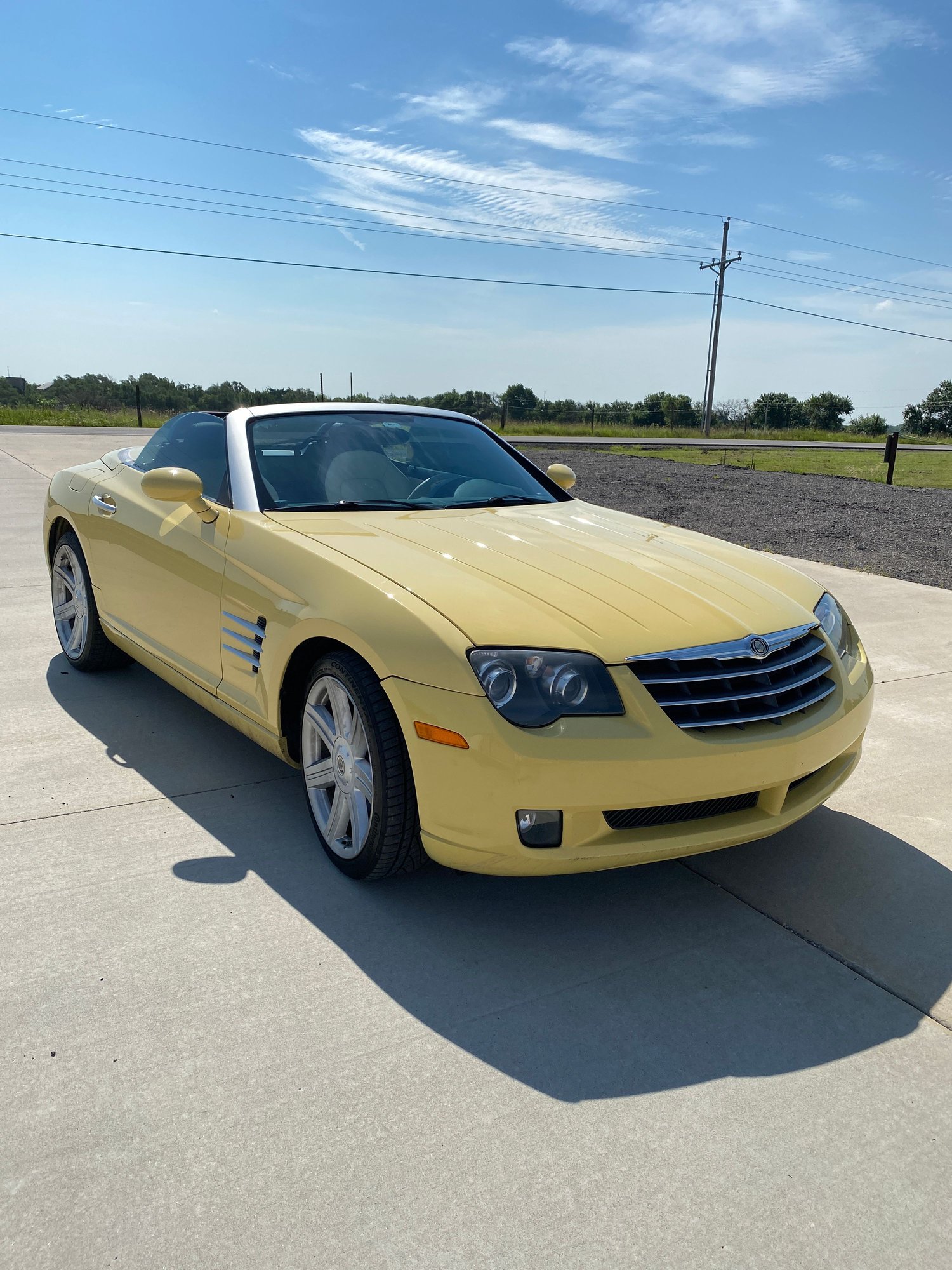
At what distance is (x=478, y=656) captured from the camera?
250 centimetres

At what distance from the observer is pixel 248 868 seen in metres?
3.03

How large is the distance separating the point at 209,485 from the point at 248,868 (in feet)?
5.11

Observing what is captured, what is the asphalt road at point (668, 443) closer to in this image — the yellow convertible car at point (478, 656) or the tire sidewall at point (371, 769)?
the yellow convertible car at point (478, 656)

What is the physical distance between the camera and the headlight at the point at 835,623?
3.18 metres

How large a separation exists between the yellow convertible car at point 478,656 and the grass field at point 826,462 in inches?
625

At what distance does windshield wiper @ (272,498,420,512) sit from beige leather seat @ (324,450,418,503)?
0.02 m

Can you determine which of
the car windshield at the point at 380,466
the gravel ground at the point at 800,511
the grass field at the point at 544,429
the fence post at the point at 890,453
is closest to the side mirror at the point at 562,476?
the car windshield at the point at 380,466

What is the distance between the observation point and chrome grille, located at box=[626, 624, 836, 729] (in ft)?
8.42

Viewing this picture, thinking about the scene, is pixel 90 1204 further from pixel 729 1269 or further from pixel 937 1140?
pixel 937 1140

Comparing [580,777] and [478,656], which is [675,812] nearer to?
[580,777]

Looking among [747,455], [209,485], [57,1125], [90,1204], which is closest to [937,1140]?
[90,1204]

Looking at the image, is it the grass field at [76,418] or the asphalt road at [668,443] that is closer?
the asphalt road at [668,443]

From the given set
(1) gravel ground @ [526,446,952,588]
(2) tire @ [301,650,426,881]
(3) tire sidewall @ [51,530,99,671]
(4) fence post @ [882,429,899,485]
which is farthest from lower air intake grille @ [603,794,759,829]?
(4) fence post @ [882,429,899,485]

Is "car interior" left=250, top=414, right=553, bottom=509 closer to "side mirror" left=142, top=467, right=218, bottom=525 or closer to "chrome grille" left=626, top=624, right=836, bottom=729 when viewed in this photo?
"side mirror" left=142, top=467, right=218, bottom=525
